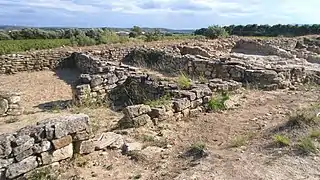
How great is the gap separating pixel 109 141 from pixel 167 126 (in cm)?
166

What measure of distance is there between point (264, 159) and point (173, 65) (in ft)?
35.0

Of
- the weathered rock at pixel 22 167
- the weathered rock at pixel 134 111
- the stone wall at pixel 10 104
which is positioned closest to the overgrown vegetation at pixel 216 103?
the weathered rock at pixel 134 111

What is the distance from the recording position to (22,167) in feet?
17.1

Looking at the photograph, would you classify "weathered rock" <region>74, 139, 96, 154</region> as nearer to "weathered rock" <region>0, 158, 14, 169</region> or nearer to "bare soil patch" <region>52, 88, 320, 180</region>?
"bare soil patch" <region>52, 88, 320, 180</region>

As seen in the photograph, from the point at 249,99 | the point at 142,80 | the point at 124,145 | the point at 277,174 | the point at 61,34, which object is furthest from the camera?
the point at 61,34

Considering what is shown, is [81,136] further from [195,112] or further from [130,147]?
[195,112]

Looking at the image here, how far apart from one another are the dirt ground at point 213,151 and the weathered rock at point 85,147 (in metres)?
0.10

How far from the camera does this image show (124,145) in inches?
262

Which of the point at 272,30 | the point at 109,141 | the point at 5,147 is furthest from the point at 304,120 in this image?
the point at 272,30

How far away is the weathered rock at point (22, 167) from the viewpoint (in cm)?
513

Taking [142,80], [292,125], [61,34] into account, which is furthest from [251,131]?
[61,34]

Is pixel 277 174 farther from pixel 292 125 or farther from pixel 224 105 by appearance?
pixel 224 105

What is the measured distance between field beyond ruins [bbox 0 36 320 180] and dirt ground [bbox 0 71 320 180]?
0.02 m

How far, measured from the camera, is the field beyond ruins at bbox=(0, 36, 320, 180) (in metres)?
5.51
